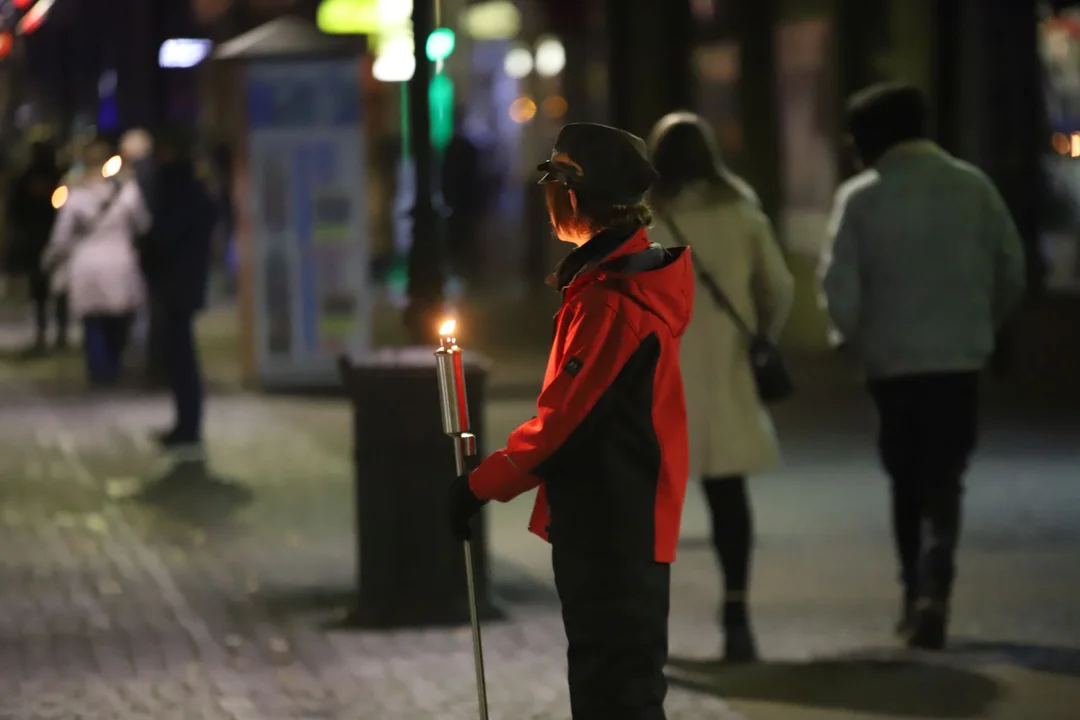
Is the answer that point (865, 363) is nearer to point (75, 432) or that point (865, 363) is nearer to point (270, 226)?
point (75, 432)

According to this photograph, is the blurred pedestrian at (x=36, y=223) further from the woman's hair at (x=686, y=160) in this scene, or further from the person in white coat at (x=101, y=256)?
the woman's hair at (x=686, y=160)

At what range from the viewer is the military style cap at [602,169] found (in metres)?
4.66

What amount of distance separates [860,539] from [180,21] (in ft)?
65.4

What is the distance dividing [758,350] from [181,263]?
5.52m

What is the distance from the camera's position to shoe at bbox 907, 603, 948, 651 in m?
7.30

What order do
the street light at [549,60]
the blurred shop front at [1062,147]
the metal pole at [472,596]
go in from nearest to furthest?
the metal pole at [472,596]
the blurred shop front at [1062,147]
the street light at [549,60]

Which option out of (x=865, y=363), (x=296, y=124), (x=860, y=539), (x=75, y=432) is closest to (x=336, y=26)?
(x=296, y=124)

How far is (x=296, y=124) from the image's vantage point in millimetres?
16000

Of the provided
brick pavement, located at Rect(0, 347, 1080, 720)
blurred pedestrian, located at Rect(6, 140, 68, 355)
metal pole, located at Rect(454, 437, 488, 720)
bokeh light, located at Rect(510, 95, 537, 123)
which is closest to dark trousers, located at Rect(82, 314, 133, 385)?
blurred pedestrian, located at Rect(6, 140, 68, 355)

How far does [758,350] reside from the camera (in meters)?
7.18

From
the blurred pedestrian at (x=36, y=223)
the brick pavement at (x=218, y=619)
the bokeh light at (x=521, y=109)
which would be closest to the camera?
the brick pavement at (x=218, y=619)

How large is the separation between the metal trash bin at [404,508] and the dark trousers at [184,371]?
4173 mm

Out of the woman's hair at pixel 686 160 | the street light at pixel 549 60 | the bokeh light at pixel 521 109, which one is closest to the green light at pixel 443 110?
the bokeh light at pixel 521 109

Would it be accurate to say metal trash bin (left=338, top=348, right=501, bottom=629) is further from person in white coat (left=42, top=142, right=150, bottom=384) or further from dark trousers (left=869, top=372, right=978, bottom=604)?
person in white coat (left=42, top=142, right=150, bottom=384)
